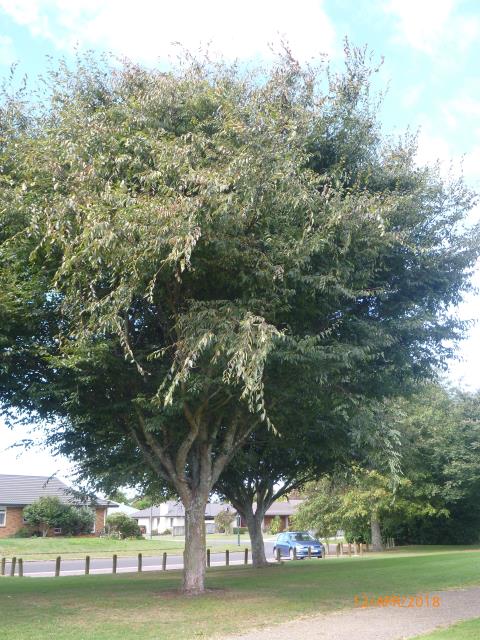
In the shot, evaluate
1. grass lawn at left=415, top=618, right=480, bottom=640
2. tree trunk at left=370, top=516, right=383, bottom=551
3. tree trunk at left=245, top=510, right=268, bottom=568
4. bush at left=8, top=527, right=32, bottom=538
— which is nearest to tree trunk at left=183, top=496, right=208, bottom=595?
grass lawn at left=415, top=618, right=480, bottom=640

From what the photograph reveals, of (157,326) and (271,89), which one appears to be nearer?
(271,89)

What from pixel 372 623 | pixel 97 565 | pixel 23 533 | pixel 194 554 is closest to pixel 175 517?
pixel 23 533

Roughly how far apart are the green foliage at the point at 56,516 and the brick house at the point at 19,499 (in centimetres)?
74

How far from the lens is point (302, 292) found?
13.4 metres

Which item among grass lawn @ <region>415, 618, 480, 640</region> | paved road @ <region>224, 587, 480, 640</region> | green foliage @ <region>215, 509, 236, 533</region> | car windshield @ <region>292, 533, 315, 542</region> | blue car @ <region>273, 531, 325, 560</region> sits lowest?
paved road @ <region>224, 587, 480, 640</region>

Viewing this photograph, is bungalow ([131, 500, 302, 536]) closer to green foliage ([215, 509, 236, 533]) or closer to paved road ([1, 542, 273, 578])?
green foliage ([215, 509, 236, 533])

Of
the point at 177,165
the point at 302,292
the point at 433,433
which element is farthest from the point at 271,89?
the point at 433,433

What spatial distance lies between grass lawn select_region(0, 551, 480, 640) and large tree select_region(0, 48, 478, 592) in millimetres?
1787

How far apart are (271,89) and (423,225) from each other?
4459 mm

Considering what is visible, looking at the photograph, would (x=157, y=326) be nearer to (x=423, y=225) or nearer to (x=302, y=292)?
(x=302, y=292)

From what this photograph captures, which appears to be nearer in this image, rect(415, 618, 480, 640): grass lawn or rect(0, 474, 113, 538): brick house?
rect(415, 618, 480, 640): grass lawn

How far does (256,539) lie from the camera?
27.9 metres

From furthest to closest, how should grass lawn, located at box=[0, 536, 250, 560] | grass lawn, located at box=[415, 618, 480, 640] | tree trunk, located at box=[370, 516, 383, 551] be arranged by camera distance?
tree trunk, located at box=[370, 516, 383, 551], grass lawn, located at box=[0, 536, 250, 560], grass lawn, located at box=[415, 618, 480, 640]
